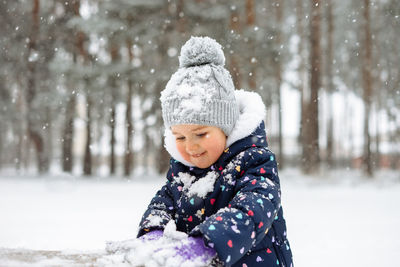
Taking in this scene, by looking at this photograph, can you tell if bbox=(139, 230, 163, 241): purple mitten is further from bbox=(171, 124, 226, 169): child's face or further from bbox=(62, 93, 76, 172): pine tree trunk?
bbox=(62, 93, 76, 172): pine tree trunk

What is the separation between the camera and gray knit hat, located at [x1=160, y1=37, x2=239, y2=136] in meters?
1.78

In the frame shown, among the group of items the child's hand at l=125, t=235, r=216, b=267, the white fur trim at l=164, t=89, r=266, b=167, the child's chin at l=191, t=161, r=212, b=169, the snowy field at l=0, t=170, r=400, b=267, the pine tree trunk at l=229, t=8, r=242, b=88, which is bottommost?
the snowy field at l=0, t=170, r=400, b=267

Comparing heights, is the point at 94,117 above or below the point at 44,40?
below

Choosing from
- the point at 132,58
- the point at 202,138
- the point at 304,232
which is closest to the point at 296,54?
the point at 132,58

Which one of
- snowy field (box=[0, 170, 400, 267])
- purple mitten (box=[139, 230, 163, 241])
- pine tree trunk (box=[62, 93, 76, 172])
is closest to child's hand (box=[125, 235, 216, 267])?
snowy field (box=[0, 170, 400, 267])

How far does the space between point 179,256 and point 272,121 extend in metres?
25.7

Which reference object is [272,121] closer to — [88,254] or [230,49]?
[230,49]

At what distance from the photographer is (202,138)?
1.81 meters

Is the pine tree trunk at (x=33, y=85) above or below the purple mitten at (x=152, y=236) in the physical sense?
above

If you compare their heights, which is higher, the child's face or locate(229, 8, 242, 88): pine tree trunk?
locate(229, 8, 242, 88): pine tree trunk

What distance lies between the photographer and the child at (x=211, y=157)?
5.54ft

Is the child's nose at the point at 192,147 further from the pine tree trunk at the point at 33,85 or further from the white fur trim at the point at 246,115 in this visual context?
the pine tree trunk at the point at 33,85

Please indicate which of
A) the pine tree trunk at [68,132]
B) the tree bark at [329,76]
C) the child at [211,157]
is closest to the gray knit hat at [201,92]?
the child at [211,157]

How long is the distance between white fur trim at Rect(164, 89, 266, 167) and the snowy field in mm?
606
